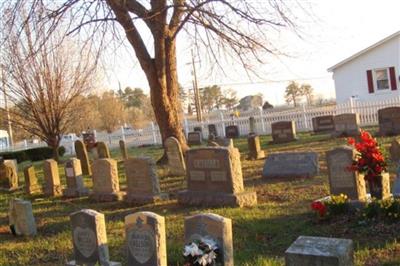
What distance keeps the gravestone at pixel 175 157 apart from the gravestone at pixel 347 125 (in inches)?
357

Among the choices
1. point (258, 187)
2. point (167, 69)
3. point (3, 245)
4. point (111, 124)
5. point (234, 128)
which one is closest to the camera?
point (3, 245)

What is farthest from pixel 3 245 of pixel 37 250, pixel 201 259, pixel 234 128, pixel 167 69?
pixel 234 128

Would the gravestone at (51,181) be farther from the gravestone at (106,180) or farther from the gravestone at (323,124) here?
the gravestone at (323,124)

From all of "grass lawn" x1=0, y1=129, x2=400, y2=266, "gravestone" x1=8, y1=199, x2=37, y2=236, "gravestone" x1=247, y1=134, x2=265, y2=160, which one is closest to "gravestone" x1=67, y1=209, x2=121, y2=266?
"grass lawn" x1=0, y1=129, x2=400, y2=266

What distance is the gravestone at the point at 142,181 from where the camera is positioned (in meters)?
11.1

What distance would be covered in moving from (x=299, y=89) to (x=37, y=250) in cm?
6900

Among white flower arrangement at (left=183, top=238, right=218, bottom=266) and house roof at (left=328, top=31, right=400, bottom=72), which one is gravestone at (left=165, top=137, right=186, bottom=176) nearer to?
white flower arrangement at (left=183, top=238, right=218, bottom=266)

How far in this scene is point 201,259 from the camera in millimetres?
5266

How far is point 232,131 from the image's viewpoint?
32250mm

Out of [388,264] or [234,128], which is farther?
[234,128]

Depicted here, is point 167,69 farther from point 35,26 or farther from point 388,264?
point 388,264

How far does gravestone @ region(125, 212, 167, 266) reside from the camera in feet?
19.3

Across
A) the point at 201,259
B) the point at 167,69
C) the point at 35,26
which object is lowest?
the point at 201,259

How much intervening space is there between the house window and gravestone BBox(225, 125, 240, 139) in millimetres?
8724
